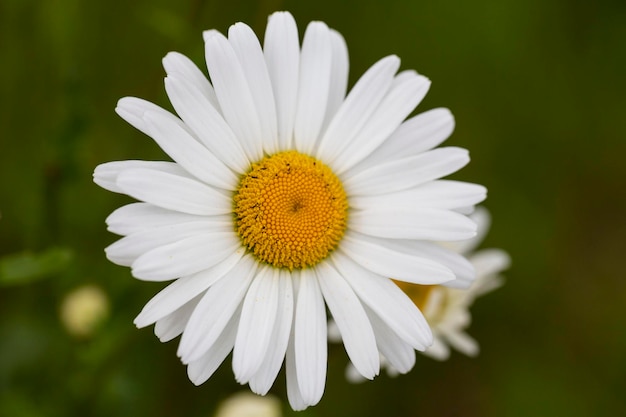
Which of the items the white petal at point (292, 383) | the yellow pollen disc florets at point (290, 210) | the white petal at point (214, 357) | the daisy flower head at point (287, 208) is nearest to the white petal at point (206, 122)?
the daisy flower head at point (287, 208)

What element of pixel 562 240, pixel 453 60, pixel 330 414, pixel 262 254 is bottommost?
pixel 330 414

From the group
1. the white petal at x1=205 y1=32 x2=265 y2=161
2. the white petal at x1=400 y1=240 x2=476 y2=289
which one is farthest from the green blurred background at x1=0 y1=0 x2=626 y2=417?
the white petal at x1=400 y1=240 x2=476 y2=289

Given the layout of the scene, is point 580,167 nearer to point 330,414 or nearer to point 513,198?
point 513,198

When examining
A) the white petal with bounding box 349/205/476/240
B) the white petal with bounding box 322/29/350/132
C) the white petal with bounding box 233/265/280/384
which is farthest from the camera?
the white petal with bounding box 322/29/350/132

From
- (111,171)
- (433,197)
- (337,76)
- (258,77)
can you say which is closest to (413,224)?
(433,197)

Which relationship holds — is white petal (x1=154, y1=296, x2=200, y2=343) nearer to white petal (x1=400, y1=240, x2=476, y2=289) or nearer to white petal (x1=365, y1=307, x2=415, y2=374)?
white petal (x1=365, y1=307, x2=415, y2=374)

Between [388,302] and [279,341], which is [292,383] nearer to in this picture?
[279,341]

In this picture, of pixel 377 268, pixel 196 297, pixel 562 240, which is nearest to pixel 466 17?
pixel 562 240
